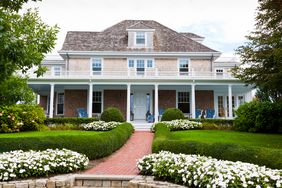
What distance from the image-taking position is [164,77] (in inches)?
1096

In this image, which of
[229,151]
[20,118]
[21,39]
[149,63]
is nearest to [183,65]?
[149,63]

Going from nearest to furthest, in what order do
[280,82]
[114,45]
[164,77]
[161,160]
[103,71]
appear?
[161,160] < [280,82] < [164,77] < [103,71] < [114,45]

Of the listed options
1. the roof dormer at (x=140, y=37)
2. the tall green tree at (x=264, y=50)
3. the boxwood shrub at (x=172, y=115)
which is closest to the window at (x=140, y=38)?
the roof dormer at (x=140, y=37)

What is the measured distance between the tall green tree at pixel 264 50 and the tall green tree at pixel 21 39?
9.18 metres

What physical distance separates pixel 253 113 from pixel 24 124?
51.1ft

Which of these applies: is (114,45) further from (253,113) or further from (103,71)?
(253,113)

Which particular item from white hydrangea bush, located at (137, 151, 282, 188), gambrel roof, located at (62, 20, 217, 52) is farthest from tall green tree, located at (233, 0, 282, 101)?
gambrel roof, located at (62, 20, 217, 52)

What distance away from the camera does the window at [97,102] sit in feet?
102

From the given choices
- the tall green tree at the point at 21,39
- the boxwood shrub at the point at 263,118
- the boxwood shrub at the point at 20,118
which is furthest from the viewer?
the boxwood shrub at the point at 263,118

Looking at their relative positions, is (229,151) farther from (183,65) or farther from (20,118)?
(183,65)

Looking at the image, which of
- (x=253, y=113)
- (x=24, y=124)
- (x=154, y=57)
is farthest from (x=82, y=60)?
(x=253, y=113)

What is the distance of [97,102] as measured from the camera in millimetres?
30969

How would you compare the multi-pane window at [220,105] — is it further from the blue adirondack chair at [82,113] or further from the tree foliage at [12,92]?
the tree foliage at [12,92]

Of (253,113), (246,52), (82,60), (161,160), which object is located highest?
(82,60)
